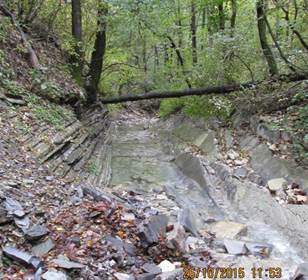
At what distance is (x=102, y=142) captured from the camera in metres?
12.1

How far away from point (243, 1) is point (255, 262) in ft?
36.1

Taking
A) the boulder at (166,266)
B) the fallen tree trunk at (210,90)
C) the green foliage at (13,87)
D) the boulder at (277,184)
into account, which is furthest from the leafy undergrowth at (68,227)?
the fallen tree trunk at (210,90)

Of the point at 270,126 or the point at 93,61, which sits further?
the point at 93,61

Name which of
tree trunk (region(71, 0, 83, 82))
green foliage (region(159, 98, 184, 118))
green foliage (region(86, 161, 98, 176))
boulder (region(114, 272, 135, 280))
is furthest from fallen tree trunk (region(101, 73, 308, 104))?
boulder (region(114, 272, 135, 280))

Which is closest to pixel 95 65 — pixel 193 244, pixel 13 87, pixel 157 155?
pixel 157 155

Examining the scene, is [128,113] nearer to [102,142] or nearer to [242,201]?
[102,142]

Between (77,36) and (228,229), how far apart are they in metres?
8.63

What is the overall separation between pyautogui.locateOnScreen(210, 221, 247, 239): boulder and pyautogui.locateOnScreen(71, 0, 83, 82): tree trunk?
766 centimetres

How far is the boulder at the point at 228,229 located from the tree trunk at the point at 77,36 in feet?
25.1

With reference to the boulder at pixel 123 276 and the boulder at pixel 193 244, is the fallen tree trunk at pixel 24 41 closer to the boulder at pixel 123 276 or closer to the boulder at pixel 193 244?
the boulder at pixel 193 244

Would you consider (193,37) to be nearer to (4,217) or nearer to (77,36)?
(77,36)

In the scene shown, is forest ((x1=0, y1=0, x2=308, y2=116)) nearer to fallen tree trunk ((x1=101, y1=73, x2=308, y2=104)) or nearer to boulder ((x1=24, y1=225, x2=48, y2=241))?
fallen tree trunk ((x1=101, y1=73, x2=308, y2=104))

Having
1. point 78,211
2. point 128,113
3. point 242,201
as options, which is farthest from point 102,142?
point 128,113

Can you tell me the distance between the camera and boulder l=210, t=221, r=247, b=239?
5766mm
